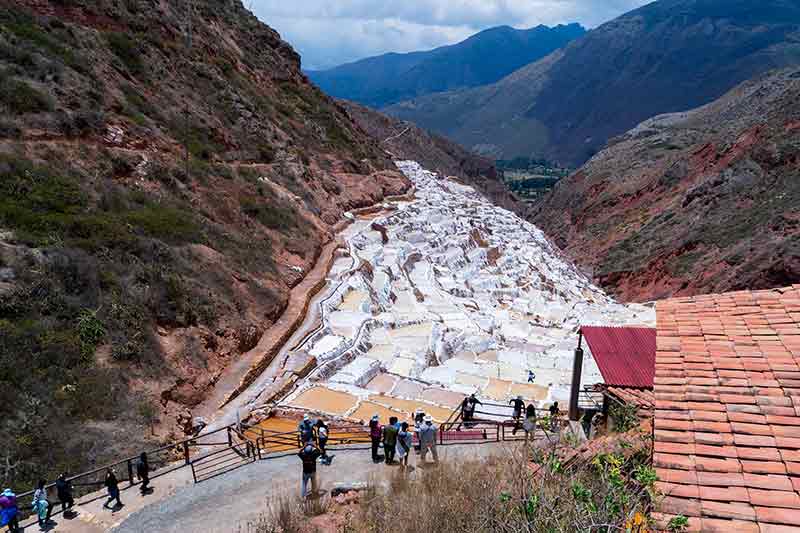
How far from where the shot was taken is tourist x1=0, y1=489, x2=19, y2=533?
21.8 ft

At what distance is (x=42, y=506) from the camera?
272 inches

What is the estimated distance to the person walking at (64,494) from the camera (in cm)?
713

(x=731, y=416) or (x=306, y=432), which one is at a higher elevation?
(x=731, y=416)

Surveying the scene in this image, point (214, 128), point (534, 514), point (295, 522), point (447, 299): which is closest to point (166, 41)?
point (214, 128)

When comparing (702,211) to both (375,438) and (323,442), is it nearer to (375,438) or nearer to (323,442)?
(375,438)

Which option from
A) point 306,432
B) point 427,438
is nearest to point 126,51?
point 306,432

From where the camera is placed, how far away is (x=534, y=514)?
4371 mm

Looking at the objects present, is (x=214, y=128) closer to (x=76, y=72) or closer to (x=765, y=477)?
(x=76, y=72)

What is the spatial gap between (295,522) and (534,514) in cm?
313

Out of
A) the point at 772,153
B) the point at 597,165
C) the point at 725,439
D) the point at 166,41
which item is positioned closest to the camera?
the point at 725,439

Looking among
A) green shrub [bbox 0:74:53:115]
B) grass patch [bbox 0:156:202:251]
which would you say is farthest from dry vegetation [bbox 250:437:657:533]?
→ green shrub [bbox 0:74:53:115]

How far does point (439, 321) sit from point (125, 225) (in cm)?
999

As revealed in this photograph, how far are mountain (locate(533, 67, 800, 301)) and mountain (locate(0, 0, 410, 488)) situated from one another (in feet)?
75.4

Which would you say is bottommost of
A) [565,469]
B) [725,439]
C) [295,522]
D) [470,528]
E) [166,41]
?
[295,522]
